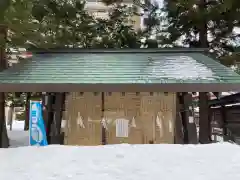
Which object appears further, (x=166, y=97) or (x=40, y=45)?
(x=40, y=45)

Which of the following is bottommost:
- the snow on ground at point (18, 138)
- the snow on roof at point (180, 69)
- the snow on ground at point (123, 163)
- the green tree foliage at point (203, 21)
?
the snow on ground at point (18, 138)

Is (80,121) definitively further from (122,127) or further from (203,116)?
(203,116)

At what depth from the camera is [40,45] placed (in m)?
12.1

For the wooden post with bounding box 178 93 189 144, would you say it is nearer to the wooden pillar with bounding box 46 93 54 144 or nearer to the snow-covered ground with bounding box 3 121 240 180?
the snow-covered ground with bounding box 3 121 240 180

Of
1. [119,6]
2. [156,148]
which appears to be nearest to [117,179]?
[156,148]

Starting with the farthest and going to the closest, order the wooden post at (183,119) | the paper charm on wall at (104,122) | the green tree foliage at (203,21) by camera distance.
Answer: the green tree foliage at (203,21) → the wooden post at (183,119) → the paper charm on wall at (104,122)

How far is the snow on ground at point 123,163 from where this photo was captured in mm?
5926

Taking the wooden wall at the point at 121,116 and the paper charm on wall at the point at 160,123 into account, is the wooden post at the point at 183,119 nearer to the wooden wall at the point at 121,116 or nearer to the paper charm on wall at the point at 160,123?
the wooden wall at the point at 121,116

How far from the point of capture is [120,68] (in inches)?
434

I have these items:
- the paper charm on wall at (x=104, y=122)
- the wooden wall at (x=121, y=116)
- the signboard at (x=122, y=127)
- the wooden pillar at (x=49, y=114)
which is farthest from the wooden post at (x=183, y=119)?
the wooden pillar at (x=49, y=114)

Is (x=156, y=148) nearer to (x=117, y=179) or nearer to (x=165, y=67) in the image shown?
(x=117, y=179)

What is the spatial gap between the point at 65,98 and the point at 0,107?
2.87m

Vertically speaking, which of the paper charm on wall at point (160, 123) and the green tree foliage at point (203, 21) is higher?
the green tree foliage at point (203, 21)

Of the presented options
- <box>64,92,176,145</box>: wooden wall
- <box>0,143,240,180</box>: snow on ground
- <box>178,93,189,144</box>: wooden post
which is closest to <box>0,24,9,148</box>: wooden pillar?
<box>64,92,176,145</box>: wooden wall
